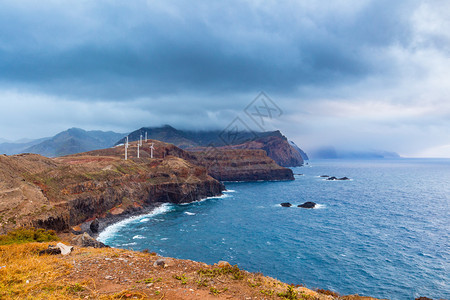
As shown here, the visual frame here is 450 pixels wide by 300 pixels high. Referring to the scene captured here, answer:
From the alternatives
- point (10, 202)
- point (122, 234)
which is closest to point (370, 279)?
point (122, 234)

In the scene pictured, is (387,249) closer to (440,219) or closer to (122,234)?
(440,219)

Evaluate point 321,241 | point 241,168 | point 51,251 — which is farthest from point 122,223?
point 241,168

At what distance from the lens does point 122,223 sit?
56.0m

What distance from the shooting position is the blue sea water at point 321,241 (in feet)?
102

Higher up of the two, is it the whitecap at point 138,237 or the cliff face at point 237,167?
the cliff face at point 237,167

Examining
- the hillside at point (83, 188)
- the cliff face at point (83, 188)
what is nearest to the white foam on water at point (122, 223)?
the hillside at point (83, 188)

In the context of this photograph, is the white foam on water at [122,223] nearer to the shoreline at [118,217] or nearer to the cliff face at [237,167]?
the shoreline at [118,217]

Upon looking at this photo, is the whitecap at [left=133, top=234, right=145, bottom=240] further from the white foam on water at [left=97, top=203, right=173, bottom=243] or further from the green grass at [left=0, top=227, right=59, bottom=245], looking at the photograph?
the green grass at [left=0, top=227, right=59, bottom=245]

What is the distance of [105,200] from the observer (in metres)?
59.6

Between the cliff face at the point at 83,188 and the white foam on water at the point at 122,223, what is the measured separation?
444 cm

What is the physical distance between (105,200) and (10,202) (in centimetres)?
2731

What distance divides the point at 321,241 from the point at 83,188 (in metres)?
54.7

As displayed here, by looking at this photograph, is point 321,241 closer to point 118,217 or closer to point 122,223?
point 122,223

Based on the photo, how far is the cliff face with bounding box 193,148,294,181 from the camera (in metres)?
162
